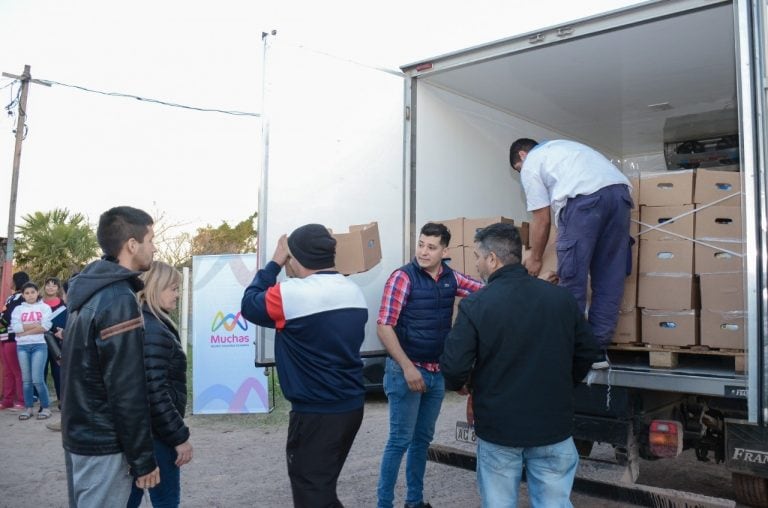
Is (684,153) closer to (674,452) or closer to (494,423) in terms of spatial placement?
(674,452)

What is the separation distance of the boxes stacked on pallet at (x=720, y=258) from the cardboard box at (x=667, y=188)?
0.17 ft

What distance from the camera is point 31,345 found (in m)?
8.23

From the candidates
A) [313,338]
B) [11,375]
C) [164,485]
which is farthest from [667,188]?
[11,375]

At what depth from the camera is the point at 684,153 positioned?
6.96 metres

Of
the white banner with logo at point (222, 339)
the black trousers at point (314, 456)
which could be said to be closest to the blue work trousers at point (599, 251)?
the black trousers at point (314, 456)

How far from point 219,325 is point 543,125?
14.0 ft

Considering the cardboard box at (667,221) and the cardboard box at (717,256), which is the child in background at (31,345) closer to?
the cardboard box at (667,221)

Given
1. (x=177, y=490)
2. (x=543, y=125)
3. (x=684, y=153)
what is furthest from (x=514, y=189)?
(x=177, y=490)

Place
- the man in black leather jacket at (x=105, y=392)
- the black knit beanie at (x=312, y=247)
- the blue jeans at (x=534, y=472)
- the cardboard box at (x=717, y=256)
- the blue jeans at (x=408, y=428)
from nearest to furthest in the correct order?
1. the man in black leather jacket at (x=105, y=392)
2. the blue jeans at (x=534, y=472)
3. the black knit beanie at (x=312, y=247)
4. the cardboard box at (x=717, y=256)
5. the blue jeans at (x=408, y=428)

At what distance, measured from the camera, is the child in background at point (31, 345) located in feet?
26.9

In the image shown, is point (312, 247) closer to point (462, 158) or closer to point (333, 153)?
point (333, 153)

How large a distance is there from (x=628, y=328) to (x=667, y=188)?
876 mm

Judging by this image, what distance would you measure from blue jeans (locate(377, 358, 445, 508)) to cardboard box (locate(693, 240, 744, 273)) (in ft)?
5.40

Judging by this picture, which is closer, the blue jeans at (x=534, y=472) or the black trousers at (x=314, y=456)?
the blue jeans at (x=534, y=472)
